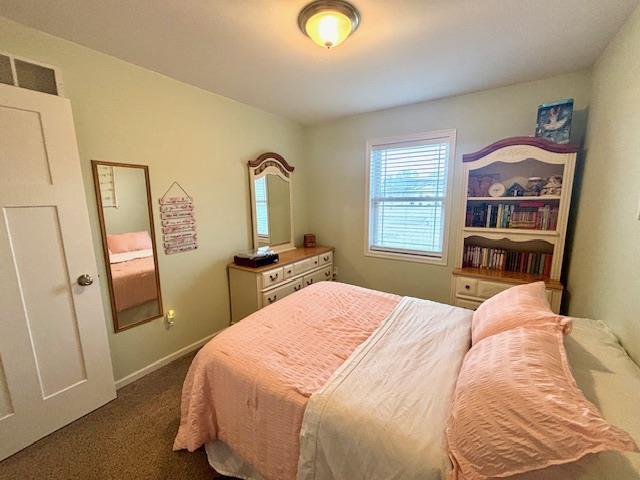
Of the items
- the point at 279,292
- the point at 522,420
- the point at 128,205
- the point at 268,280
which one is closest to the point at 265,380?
the point at 522,420

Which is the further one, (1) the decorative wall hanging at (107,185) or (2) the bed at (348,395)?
(1) the decorative wall hanging at (107,185)

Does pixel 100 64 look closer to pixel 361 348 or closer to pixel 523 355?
pixel 361 348

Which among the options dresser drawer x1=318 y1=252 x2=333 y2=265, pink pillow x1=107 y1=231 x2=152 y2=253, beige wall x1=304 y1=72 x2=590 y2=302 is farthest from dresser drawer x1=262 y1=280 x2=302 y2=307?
pink pillow x1=107 y1=231 x2=152 y2=253

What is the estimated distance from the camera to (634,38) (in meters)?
1.39

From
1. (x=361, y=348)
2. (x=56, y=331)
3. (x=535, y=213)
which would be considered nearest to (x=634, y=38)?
(x=535, y=213)

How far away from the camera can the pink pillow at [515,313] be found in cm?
118

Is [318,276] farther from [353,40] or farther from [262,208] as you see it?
[353,40]

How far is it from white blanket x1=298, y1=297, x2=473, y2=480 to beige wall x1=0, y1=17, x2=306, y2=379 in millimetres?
1798

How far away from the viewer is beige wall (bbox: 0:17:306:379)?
5.71 feet

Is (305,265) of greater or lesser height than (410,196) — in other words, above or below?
below

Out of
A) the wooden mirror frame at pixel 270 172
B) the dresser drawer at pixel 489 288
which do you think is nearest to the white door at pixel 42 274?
the wooden mirror frame at pixel 270 172

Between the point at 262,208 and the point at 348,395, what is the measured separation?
93.2 inches

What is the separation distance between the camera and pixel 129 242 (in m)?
2.04

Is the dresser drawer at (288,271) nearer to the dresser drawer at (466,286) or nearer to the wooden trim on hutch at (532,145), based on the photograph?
the dresser drawer at (466,286)
